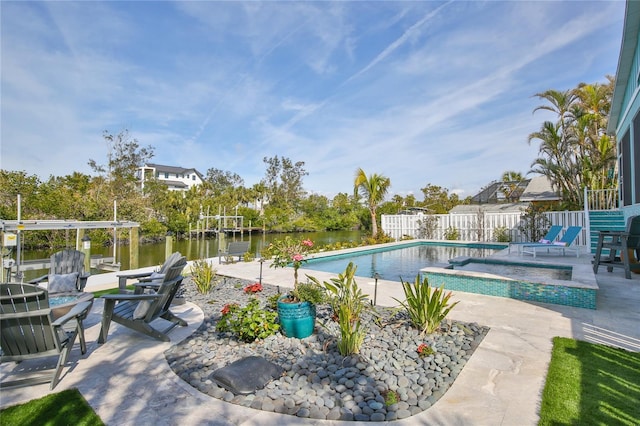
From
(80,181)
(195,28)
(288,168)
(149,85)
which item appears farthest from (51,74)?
(288,168)

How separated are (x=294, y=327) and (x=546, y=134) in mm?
15330

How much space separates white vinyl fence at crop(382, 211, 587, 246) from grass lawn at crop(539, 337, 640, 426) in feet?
36.5

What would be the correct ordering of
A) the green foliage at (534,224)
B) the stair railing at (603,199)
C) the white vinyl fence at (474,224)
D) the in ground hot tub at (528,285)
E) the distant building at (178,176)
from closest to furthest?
the in ground hot tub at (528,285) → the stair railing at (603,199) → the white vinyl fence at (474,224) → the green foliage at (534,224) → the distant building at (178,176)

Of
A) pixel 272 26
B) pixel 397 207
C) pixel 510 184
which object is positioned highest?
pixel 272 26

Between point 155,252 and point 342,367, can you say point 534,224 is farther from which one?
point 155,252

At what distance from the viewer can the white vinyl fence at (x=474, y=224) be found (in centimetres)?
1255

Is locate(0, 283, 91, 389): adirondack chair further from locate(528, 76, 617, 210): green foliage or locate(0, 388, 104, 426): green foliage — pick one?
locate(528, 76, 617, 210): green foliage

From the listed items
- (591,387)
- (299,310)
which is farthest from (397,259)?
(591,387)

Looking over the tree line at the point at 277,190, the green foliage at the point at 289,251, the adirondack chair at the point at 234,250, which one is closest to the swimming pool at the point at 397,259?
the adirondack chair at the point at 234,250

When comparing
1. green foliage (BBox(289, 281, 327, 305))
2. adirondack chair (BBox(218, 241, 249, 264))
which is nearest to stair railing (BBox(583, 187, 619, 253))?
adirondack chair (BBox(218, 241, 249, 264))

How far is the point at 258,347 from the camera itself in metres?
3.38

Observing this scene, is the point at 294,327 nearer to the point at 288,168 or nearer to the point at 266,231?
the point at 266,231

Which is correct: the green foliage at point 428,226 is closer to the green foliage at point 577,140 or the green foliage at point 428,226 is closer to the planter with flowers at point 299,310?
the green foliage at point 577,140

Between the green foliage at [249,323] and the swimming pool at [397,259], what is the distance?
10.4 ft
